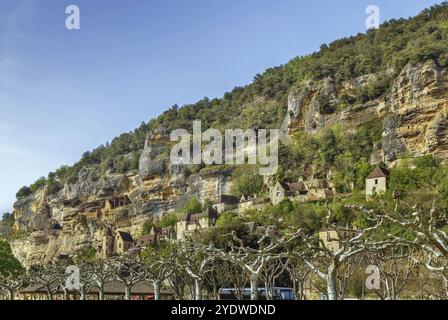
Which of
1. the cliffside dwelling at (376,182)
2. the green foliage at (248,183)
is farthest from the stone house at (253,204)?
the cliffside dwelling at (376,182)

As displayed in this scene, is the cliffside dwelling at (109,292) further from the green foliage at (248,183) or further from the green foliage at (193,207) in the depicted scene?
the green foliage at (248,183)

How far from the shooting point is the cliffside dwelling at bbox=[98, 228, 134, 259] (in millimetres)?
109188

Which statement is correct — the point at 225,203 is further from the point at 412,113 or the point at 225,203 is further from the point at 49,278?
→ the point at 49,278

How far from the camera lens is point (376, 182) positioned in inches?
3169

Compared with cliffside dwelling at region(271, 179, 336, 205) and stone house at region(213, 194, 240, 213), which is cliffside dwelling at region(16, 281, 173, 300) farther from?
stone house at region(213, 194, 240, 213)

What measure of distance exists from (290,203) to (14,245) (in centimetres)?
8347

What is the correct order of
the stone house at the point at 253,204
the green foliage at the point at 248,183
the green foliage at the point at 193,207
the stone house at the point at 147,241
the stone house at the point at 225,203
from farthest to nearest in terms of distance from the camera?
the green foliage at the point at 193,207 → the green foliage at the point at 248,183 → the stone house at the point at 225,203 → the stone house at the point at 147,241 → the stone house at the point at 253,204

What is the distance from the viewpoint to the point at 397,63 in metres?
101

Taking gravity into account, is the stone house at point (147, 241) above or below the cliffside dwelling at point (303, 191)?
below

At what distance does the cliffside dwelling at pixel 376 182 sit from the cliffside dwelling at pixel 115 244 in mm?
47981

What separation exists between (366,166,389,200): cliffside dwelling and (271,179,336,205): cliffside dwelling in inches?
288

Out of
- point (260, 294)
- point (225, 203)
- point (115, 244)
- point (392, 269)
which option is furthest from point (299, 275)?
point (115, 244)

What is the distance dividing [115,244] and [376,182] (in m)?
55.4

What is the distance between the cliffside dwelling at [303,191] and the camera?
88.6 m
